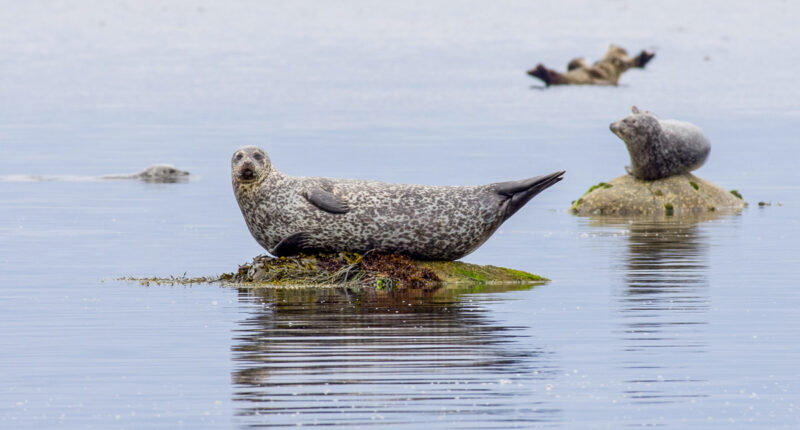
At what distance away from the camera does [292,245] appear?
18.9m

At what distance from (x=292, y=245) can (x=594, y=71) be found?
2656 inches

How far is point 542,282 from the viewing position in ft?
63.1

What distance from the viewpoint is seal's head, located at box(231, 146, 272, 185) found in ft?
62.2

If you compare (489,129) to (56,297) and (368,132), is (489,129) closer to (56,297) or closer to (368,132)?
(368,132)

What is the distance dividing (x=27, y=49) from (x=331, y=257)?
140111mm

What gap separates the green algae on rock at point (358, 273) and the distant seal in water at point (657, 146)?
38.2 ft

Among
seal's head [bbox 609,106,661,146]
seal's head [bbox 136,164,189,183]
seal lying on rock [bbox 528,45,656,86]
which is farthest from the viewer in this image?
seal lying on rock [bbox 528,45,656,86]

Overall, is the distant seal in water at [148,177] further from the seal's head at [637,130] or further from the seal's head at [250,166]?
the seal's head at [250,166]

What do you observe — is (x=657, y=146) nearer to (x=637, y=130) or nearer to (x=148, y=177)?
(x=637, y=130)

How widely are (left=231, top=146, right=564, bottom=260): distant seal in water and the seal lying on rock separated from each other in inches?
2109

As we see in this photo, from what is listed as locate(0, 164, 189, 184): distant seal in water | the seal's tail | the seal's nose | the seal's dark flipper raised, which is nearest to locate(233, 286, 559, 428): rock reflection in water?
the seal's nose

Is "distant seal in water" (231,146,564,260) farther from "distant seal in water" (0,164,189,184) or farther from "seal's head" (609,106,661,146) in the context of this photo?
"distant seal in water" (0,164,189,184)

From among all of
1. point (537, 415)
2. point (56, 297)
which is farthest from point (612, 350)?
Result: point (56, 297)

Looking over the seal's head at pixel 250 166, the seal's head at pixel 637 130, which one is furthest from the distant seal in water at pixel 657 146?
the seal's head at pixel 250 166
